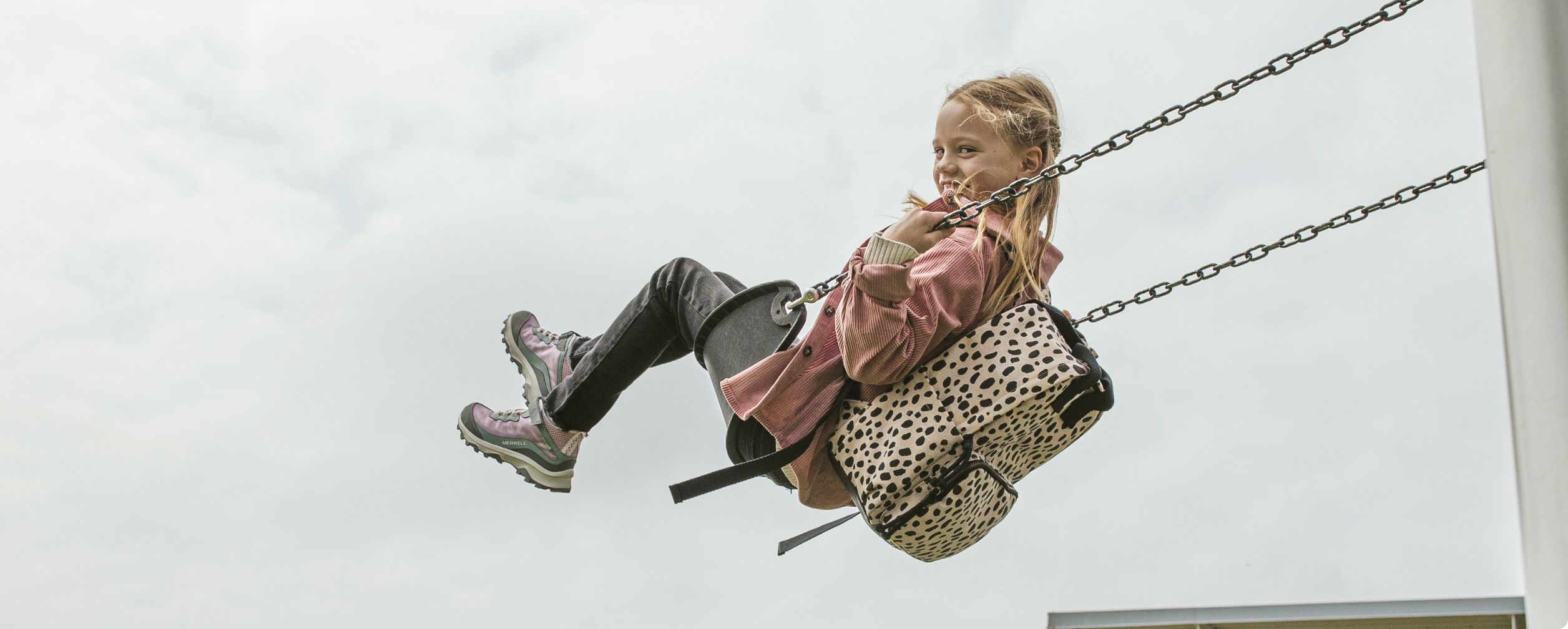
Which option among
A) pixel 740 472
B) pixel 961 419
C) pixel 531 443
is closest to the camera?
pixel 961 419

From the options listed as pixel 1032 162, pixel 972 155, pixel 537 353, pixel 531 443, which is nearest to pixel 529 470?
pixel 531 443

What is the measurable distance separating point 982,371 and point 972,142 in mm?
787

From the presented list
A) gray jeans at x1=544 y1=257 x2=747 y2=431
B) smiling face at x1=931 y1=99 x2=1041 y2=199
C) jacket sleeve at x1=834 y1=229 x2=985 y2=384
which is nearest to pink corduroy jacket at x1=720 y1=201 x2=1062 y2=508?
jacket sleeve at x1=834 y1=229 x2=985 y2=384

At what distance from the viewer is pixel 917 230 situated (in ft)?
12.4

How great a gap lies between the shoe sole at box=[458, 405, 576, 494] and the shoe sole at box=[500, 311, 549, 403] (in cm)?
22

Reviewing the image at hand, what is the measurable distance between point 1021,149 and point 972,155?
166 millimetres

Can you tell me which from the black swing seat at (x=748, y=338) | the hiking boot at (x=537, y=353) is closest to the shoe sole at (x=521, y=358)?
the hiking boot at (x=537, y=353)

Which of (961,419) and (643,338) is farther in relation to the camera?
(643,338)

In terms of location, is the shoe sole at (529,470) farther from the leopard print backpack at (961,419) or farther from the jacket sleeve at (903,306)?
the jacket sleeve at (903,306)

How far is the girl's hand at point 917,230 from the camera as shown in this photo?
3.77 meters

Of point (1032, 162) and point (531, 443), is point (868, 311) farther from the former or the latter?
point (531, 443)

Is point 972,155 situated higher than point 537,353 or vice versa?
point 972,155

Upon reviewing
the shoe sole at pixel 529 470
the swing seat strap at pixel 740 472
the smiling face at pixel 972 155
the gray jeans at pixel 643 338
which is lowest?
the swing seat strap at pixel 740 472

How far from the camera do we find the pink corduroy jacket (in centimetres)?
367
